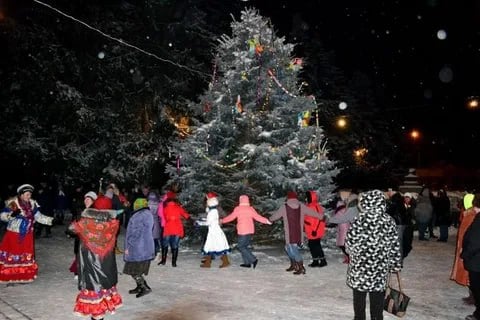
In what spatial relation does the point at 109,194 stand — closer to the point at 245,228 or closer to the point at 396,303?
the point at 245,228

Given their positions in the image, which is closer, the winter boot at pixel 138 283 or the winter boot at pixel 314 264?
the winter boot at pixel 138 283

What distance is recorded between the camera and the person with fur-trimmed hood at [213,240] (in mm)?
12359

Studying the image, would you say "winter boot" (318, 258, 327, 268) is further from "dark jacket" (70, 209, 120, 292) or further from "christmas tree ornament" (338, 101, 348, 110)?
"christmas tree ornament" (338, 101, 348, 110)

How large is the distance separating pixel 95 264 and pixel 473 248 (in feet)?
17.5

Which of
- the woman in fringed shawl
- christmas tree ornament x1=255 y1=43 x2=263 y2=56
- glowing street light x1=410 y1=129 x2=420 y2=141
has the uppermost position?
glowing street light x1=410 y1=129 x2=420 y2=141

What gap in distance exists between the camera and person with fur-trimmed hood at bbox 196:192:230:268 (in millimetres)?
12359

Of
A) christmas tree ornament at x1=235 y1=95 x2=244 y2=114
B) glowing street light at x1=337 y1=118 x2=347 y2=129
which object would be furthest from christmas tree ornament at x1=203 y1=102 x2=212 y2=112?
glowing street light at x1=337 y1=118 x2=347 y2=129

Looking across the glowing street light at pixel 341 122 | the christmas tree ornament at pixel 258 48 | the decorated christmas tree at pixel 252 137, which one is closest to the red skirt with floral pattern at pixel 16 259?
the decorated christmas tree at pixel 252 137

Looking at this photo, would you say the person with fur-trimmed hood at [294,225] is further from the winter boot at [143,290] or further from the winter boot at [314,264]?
the winter boot at [143,290]

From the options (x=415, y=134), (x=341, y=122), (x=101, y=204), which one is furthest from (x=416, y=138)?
(x=101, y=204)

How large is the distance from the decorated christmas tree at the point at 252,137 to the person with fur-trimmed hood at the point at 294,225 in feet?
11.4

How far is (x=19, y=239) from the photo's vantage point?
1052 cm

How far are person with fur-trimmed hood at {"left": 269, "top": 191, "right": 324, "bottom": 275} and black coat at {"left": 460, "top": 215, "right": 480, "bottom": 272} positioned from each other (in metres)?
4.51

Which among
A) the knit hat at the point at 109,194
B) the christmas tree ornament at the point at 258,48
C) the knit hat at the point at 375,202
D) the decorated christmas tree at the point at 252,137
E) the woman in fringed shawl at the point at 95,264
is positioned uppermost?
the christmas tree ornament at the point at 258,48
